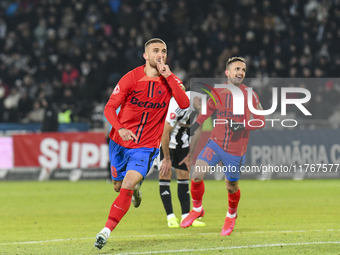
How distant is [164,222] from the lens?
8672mm

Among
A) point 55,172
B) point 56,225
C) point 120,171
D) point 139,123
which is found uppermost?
point 139,123

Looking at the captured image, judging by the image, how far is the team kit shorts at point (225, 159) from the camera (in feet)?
23.7

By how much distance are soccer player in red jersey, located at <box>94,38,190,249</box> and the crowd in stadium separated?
11.7 metres

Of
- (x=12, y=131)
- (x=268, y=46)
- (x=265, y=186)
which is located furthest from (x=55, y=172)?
(x=268, y=46)

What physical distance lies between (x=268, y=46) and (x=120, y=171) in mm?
13764

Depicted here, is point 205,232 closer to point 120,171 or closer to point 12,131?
point 120,171

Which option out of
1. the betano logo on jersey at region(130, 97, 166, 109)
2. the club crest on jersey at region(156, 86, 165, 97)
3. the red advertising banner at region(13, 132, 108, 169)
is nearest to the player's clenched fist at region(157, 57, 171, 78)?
the club crest on jersey at region(156, 86, 165, 97)

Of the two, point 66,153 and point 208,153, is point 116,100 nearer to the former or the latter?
point 208,153

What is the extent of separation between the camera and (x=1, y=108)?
62.4 ft

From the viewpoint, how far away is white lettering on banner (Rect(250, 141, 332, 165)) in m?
15.5

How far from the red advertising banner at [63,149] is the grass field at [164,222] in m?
1.35

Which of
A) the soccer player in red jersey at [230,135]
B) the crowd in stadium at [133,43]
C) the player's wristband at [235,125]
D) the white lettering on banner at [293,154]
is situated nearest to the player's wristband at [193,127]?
the soccer player in red jersey at [230,135]

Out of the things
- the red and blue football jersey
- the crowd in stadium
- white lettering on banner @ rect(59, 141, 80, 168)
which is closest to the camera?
the red and blue football jersey

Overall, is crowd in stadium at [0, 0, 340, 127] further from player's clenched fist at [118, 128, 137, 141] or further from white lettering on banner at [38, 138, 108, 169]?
player's clenched fist at [118, 128, 137, 141]
